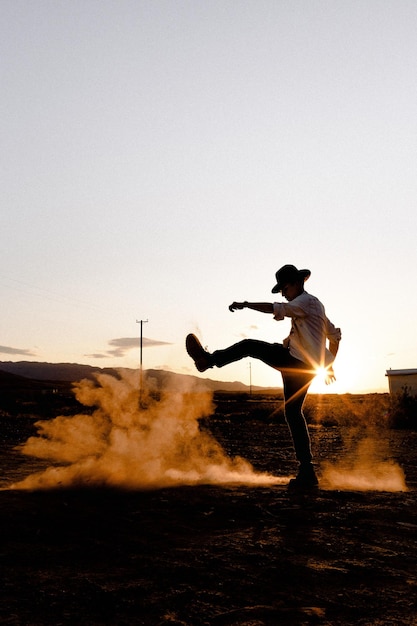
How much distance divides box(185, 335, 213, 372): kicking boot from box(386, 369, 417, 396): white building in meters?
40.9

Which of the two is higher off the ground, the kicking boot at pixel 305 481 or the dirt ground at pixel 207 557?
the kicking boot at pixel 305 481

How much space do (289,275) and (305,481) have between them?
82.9 inches

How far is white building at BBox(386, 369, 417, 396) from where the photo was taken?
43875mm

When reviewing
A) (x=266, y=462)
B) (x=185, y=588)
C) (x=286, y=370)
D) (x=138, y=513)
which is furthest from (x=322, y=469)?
(x=185, y=588)

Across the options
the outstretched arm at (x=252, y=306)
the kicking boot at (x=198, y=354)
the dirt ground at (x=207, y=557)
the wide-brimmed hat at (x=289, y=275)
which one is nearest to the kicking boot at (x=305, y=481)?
the dirt ground at (x=207, y=557)

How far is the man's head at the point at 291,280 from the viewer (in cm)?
591

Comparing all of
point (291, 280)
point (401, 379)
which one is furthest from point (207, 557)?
point (401, 379)

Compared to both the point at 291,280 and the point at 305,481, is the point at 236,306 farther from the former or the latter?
the point at 305,481

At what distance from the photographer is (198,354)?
575 centimetres

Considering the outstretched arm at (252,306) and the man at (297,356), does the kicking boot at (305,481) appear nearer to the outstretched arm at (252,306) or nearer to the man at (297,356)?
the man at (297,356)

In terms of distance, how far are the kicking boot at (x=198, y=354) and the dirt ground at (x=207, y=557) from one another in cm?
122

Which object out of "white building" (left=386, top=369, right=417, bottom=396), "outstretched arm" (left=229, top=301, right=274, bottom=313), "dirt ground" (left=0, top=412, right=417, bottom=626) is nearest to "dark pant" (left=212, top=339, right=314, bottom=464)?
"outstretched arm" (left=229, top=301, right=274, bottom=313)

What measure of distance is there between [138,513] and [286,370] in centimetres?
217

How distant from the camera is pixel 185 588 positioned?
8.36 feet
